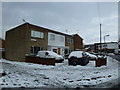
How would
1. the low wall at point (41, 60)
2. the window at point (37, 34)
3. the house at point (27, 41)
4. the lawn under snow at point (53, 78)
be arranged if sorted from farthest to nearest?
the window at point (37, 34) < the house at point (27, 41) < the low wall at point (41, 60) < the lawn under snow at point (53, 78)

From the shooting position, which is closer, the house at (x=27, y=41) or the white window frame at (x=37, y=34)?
the house at (x=27, y=41)

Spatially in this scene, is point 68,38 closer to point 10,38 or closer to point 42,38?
point 42,38

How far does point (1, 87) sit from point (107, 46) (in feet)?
241

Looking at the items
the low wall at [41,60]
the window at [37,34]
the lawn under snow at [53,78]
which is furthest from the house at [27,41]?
the lawn under snow at [53,78]

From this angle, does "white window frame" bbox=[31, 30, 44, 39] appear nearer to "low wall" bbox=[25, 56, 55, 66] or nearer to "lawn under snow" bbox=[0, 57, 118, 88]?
"low wall" bbox=[25, 56, 55, 66]

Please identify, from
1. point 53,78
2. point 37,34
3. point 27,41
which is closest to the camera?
point 53,78

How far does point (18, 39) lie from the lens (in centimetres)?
2539

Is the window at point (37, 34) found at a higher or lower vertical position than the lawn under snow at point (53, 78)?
higher

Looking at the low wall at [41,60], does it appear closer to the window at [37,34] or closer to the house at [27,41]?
the house at [27,41]

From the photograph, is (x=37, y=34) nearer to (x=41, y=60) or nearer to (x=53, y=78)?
(x=41, y=60)

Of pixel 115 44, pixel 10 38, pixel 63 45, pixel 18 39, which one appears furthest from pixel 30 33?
pixel 115 44

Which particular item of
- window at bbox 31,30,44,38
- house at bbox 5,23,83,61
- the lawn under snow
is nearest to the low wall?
the lawn under snow

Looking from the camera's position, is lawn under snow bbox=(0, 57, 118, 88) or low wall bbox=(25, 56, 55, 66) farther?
low wall bbox=(25, 56, 55, 66)

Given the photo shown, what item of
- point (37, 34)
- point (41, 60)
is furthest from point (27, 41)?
point (41, 60)
